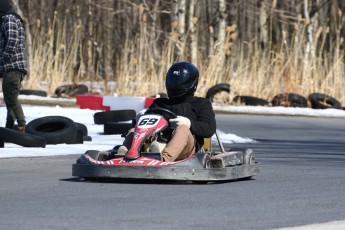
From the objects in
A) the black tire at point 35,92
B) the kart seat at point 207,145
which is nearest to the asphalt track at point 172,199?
the kart seat at point 207,145

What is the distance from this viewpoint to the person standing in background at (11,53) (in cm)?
1483

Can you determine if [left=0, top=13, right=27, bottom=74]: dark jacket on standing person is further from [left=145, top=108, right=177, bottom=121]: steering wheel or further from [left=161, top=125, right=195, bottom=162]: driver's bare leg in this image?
[left=161, top=125, right=195, bottom=162]: driver's bare leg

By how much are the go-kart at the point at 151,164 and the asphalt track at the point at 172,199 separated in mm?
101

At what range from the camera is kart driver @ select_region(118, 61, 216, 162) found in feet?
33.5

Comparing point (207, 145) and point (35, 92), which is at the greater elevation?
point (207, 145)

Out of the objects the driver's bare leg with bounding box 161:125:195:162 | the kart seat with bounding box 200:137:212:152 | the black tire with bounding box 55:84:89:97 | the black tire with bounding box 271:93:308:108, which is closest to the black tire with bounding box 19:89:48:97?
the black tire with bounding box 55:84:89:97

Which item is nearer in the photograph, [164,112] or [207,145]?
[164,112]

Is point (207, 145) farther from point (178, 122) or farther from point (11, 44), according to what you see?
point (11, 44)

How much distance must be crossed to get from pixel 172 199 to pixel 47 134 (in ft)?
21.1

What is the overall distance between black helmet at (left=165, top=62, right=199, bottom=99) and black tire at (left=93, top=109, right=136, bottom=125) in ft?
24.4

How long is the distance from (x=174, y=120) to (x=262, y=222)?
2.99 metres

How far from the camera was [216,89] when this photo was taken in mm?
24719

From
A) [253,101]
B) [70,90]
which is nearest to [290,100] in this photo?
[253,101]

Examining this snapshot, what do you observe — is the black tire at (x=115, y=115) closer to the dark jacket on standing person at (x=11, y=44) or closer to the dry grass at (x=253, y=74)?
the dark jacket on standing person at (x=11, y=44)
